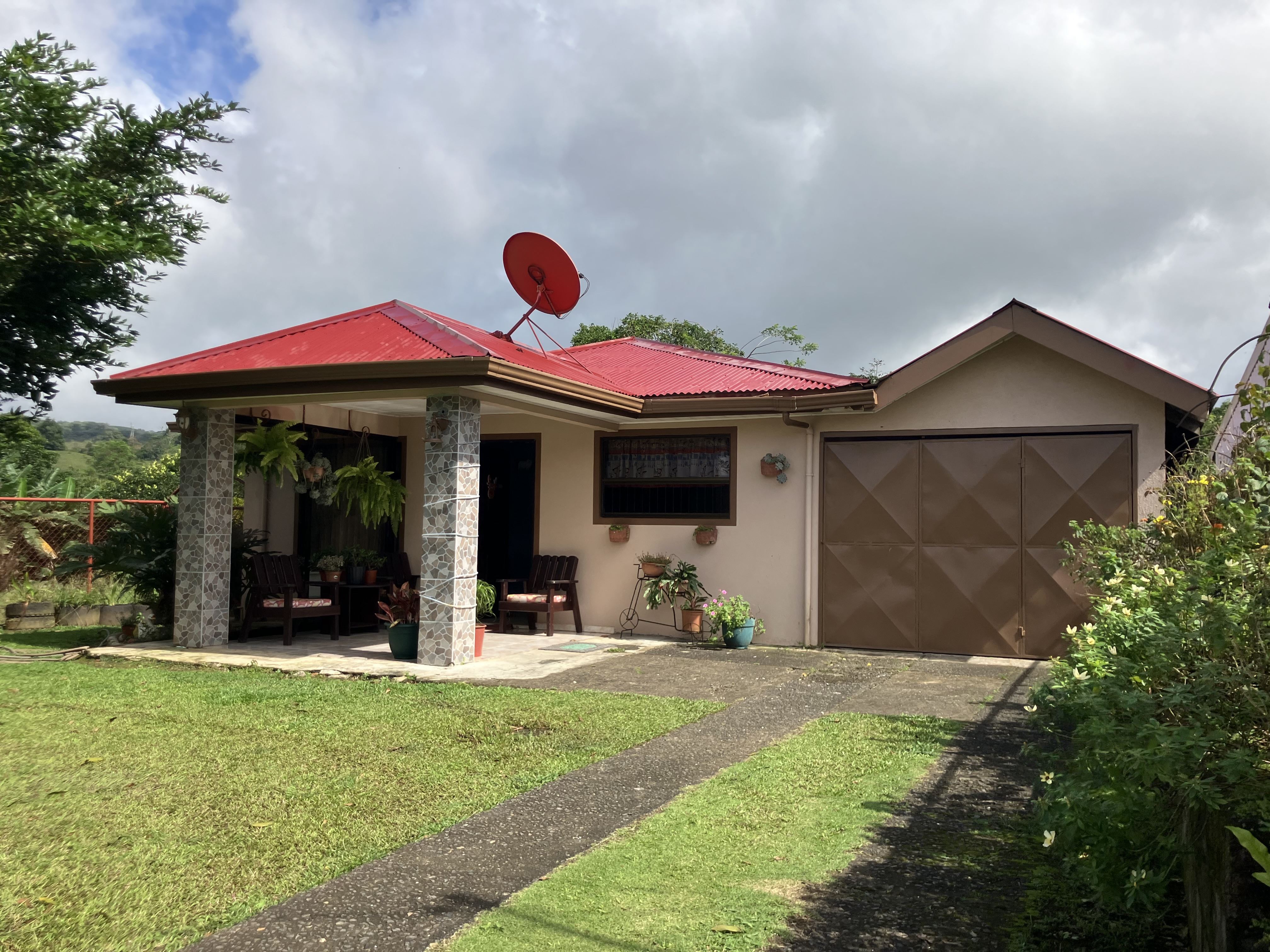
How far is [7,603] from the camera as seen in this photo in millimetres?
12023

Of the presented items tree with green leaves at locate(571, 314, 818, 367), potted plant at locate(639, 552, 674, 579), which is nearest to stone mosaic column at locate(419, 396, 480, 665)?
potted plant at locate(639, 552, 674, 579)

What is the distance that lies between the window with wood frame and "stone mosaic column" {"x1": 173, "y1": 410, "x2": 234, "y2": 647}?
4368mm

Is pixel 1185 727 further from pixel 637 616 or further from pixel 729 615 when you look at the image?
pixel 637 616

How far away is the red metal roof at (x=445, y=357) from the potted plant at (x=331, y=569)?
2.63m

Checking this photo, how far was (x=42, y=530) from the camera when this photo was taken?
46.6 feet

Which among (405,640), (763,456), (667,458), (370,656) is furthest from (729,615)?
(370,656)

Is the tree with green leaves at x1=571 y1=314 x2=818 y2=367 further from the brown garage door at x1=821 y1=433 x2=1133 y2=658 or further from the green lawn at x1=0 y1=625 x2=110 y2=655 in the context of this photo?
the green lawn at x1=0 y1=625 x2=110 y2=655

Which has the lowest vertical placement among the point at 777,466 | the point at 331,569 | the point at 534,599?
the point at 534,599

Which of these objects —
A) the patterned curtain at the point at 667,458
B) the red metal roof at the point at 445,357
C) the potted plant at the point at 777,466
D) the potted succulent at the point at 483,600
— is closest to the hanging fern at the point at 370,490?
the red metal roof at the point at 445,357

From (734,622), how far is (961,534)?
2713 mm

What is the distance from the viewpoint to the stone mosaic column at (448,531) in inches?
335

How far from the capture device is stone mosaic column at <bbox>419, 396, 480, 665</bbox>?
27.9 feet

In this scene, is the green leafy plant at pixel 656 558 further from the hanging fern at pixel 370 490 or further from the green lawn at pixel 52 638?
the green lawn at pixel 52 638

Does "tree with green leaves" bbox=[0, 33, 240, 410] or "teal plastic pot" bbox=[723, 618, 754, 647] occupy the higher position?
"tree with green leaves" bbox=[0, 33, 240, 410]
